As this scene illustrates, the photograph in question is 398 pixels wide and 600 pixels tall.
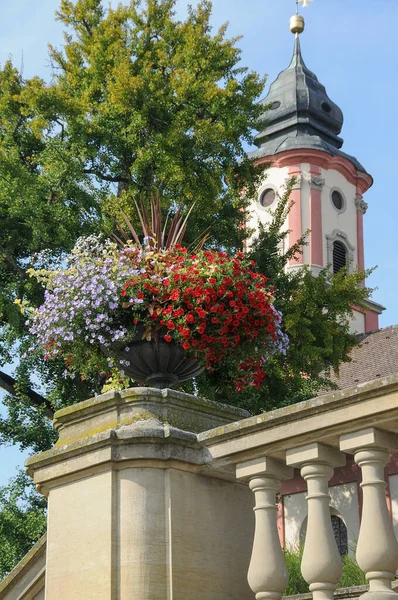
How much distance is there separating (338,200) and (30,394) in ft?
76.7

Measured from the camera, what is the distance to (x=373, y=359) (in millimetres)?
31266

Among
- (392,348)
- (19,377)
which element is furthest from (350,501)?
(392,348)

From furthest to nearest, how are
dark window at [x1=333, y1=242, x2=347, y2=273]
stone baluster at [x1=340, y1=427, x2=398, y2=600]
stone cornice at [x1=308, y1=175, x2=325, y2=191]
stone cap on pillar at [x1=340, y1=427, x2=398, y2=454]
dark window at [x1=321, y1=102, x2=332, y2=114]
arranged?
dark window at [x1=321, y1=102, x2=332, y2=114] < dark window at [x1=333, y1=242, x2=347, y2=273] < stone cornice at [x1=308, y1=175, x2=325, y2=191] < stone cap on pillar at [x1=340, y1=427, x2=398, y2=454] < stone baluster at [x1=340, y1=427, x2=398, y2=600]

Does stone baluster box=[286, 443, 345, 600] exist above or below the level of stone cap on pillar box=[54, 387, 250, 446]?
below

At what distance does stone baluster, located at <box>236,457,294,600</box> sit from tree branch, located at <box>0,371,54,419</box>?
13.3 metres

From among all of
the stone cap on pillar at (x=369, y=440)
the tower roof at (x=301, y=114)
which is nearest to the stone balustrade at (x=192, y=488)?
the stone cap on pillar at (x=369, y=440)

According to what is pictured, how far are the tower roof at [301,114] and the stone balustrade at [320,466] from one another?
35.1 m

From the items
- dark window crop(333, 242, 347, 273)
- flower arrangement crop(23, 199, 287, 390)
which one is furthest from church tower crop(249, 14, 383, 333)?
flower arrangement crop(23, 199, 287, 390)

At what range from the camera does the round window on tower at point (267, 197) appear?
39.7m

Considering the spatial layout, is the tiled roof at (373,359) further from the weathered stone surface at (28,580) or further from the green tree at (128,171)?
the weathered stone surface at (28,580)

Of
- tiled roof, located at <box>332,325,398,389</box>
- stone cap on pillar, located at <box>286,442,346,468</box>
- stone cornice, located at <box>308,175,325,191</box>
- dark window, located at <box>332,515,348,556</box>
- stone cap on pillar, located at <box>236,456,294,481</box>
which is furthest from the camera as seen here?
stone cornice, located at <box>308,175,325,191</box>

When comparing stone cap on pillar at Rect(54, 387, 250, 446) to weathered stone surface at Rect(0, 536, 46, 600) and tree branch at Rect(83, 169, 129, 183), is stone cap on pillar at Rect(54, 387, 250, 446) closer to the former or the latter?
weathered stone surface at Rect(0, 536, 46, 600)

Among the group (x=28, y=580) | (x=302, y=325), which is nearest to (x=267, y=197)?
(x=302, y=325)

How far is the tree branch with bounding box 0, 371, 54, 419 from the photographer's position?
60.8 feet
